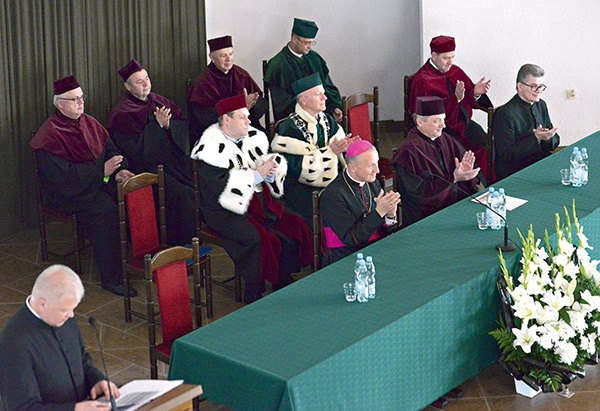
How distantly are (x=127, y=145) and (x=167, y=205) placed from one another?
57 cm

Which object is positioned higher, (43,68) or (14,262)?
(43,68)

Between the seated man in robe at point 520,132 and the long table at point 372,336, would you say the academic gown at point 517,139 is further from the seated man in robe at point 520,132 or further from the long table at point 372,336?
the long table at point 372,336

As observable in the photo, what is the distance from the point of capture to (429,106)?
24.8 feet

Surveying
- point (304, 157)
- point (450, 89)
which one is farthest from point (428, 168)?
point (450, 89)

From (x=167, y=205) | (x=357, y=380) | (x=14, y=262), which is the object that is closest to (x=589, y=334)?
(x=357, y=380)

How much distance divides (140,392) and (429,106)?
11.8 ft

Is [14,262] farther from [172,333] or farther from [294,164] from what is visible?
[172,333]

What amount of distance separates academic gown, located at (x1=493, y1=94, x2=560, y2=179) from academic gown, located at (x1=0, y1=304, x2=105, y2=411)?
176 inches

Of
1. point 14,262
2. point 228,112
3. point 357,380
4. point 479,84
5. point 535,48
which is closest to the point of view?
point 357,380

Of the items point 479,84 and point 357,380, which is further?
point 479,84

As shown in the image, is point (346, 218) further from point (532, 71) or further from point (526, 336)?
point (532, 71)

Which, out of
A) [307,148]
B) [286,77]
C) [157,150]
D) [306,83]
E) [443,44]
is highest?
[443,44]

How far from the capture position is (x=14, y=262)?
8.24 meters

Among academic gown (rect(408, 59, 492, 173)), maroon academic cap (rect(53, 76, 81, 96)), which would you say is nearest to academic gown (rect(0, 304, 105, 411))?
maroon academic cap (rect(53, 76, 81, 96))
